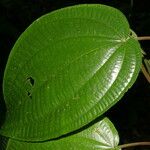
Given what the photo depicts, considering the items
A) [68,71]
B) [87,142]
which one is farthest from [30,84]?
[87,142]

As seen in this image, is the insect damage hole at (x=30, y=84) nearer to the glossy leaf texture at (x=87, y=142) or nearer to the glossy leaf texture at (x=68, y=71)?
the glossy leaf texture at (x=68, y=71)

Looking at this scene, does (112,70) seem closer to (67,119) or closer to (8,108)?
(67,119)

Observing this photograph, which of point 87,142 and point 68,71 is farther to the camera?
point 87,142

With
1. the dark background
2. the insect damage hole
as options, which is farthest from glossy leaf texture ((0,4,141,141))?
the dark background

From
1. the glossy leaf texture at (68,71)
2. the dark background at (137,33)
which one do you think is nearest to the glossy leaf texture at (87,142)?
the glossy leaf texture at (68,71)

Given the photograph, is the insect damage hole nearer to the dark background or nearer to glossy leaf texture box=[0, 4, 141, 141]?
glossy leaf texture box=[0, 4, 141, 141]

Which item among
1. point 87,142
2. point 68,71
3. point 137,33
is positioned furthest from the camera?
point 137,33

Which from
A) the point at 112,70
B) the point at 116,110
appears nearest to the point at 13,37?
the point at 116,110

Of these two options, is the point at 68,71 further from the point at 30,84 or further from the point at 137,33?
the point at 137,33
